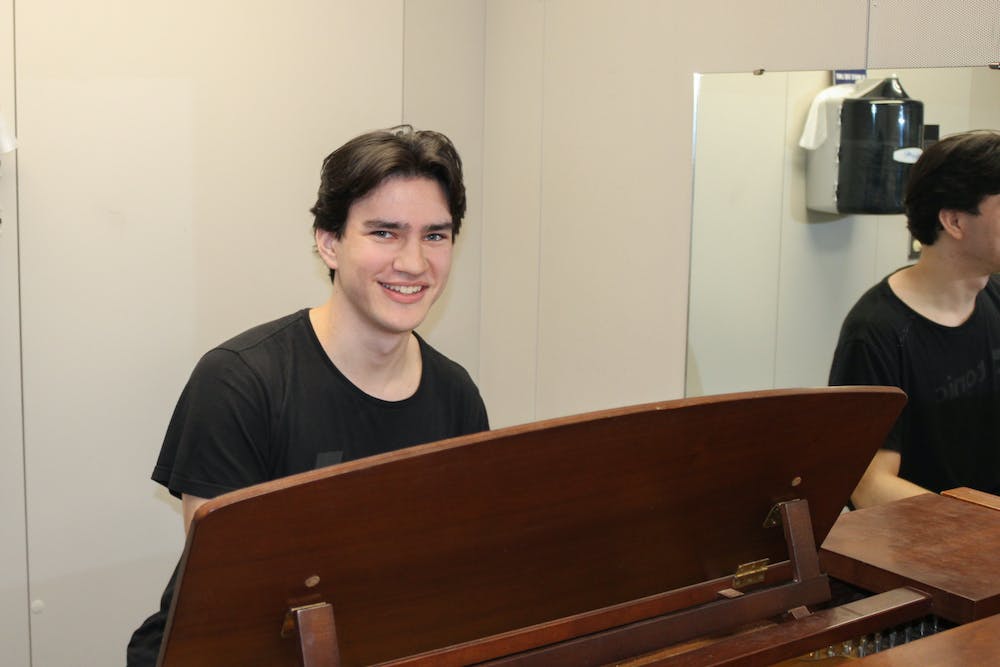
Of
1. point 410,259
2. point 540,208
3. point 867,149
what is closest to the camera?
point 410,259

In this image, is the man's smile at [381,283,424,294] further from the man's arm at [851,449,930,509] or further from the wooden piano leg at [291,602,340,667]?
the man's arm at [851,449,930,509]

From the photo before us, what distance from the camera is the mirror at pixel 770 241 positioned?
8.52ft

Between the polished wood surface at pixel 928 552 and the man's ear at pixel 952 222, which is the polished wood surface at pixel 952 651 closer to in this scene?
the polished wood surface at pixel 928 552

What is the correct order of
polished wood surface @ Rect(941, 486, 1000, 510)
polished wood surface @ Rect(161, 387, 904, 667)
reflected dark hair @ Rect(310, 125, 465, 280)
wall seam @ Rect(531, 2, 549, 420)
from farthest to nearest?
wall seam @ Rect(531, 2, 549, 420) < reflected dark hair @ Rect(310, 125, 465, 280) < polished wood surface @ Rect(941, 486, 1000, 510) < polished wood surface @ Rect(161, 387, 904, 667)

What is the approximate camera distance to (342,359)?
1.79m

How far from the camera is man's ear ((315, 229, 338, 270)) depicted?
183cm

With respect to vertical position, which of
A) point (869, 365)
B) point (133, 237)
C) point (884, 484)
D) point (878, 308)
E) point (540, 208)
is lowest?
point (884, 484)

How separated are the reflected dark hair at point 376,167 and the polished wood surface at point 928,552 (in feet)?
2.72

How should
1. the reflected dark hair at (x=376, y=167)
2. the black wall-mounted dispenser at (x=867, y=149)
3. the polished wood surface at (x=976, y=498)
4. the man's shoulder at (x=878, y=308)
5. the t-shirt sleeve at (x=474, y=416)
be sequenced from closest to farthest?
the polished wood surface at (x=976, y=498) < the reflected dark hair at (x=376, y=167) < the t-shirt sleeve at (x=474, y=416) < the man's shoulder at (x=878, y=308) < the black wall-mounted dispenser at (x=867, y=149)

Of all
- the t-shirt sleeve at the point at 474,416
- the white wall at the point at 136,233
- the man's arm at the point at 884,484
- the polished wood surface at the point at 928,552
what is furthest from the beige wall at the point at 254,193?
the polished wood surface at the point at 928,552

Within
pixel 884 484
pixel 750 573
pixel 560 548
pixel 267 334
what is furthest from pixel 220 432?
pixel 884 484

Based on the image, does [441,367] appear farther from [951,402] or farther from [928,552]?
[951,402]

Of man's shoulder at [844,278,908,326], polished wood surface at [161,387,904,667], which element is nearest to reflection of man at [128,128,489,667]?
polished wood surface at [161,387,904,667]

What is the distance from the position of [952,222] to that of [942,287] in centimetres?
13
